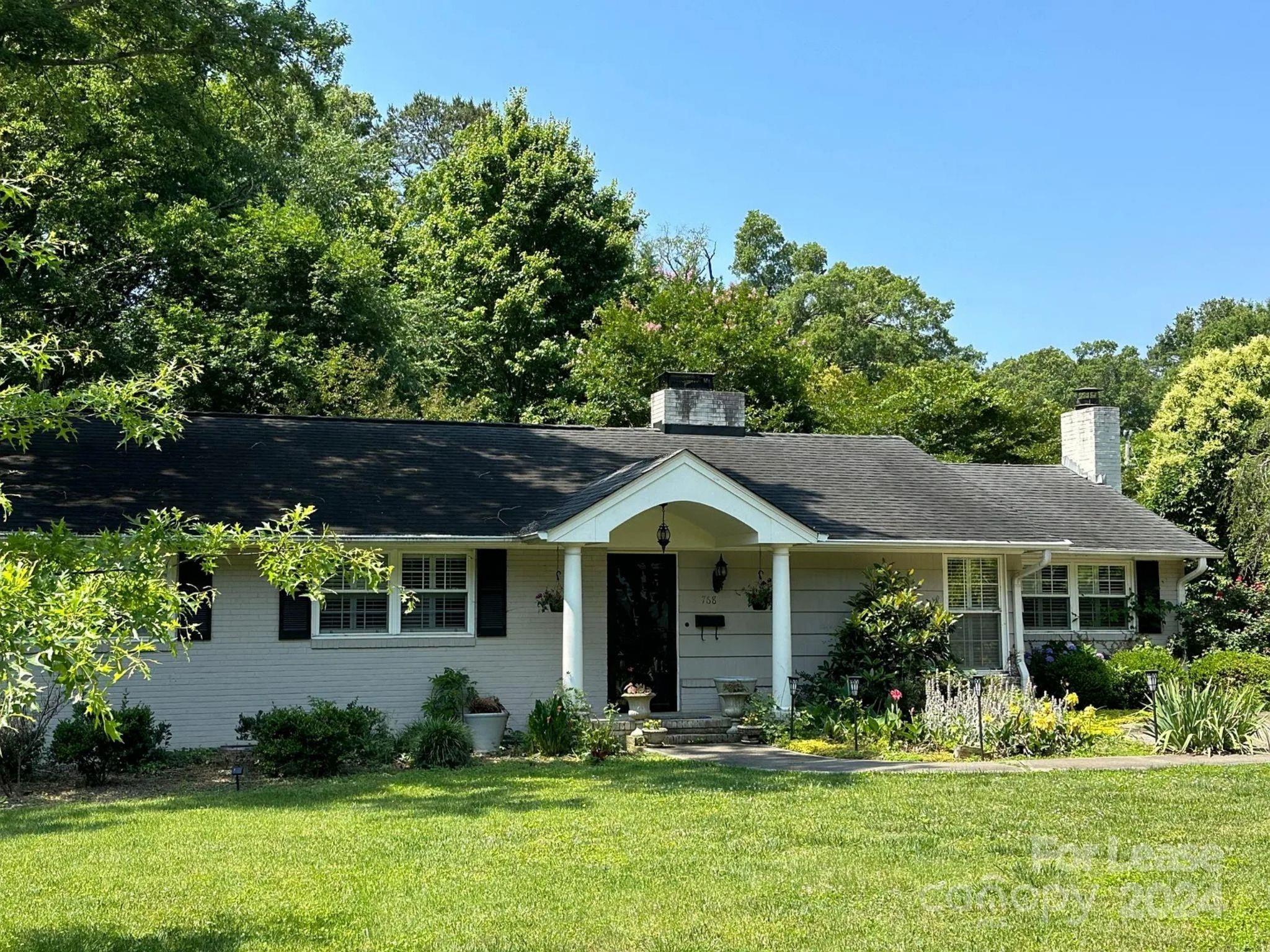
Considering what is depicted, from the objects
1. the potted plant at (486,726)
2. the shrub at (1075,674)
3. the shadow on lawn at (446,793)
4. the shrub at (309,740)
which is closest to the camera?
the shadow on lawn at (446,793)

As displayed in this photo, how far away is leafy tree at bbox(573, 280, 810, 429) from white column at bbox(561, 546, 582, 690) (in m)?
11.8

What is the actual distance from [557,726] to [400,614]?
2.86 m

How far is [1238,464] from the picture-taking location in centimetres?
1834

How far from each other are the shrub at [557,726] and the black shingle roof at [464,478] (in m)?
2.19

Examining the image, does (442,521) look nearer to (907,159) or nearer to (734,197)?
(907,159)

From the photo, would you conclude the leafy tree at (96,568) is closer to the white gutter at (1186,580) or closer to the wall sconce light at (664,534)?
the wall sconce light at (664,534)

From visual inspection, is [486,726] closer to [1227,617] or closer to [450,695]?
[450,695]

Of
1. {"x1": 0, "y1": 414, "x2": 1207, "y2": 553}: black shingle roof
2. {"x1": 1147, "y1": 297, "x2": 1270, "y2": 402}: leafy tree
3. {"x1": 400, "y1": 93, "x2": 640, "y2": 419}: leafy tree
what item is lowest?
{"x1": 0, "y1": 414, "x2": 1207, "y2": 553}: black shingle roof

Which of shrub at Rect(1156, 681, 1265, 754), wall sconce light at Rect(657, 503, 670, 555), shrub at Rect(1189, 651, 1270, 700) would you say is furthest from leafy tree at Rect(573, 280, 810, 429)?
shrub at Rect(1156, 681, 1265, 754)

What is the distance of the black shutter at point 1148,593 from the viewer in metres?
19.0

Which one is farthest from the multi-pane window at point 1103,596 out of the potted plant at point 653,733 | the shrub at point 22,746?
the shrub at point 22,746

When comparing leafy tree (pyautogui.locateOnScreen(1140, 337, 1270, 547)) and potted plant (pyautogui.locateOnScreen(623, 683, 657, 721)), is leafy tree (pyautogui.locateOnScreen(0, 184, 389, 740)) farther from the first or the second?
leafy tree (pyautogui.locateOnScreen(1140, 337, 1270, 547))

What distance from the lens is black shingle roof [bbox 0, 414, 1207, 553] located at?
13.9 metres

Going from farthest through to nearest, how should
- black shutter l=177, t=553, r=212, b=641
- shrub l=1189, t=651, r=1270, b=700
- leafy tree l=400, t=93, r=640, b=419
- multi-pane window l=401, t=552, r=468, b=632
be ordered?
1. leafy tree l=400, t=93, r=640, b=419
2. shrub l=1189, t=651, r=1270, b=700
3. multi-pane window l=401, t=552, r=468, b=632
4. black shutter l=177, t=553, r=212, b=641
